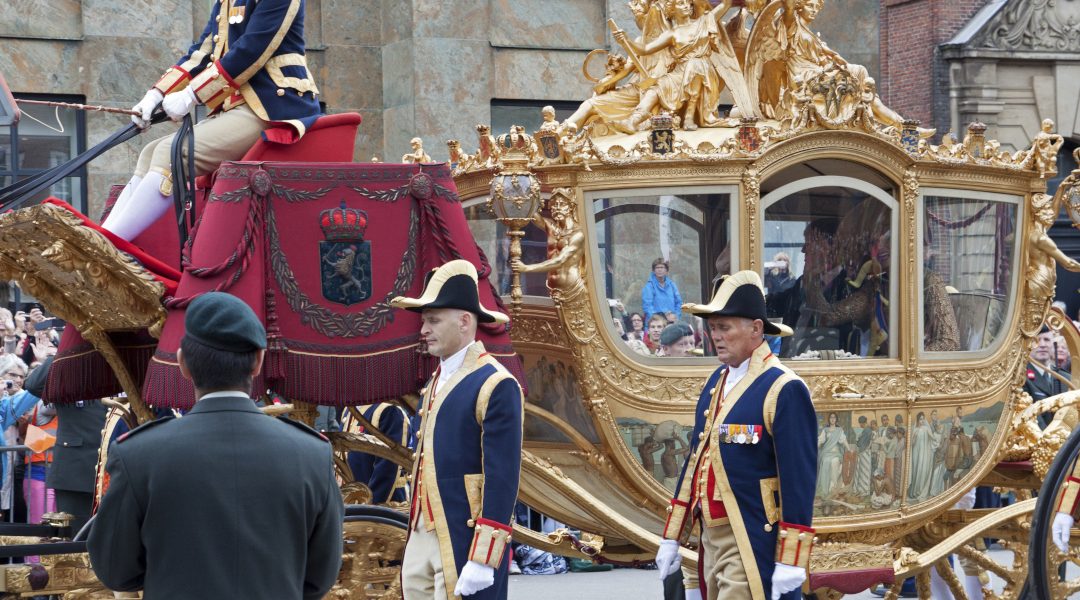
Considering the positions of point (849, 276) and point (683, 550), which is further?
point (849, 276)

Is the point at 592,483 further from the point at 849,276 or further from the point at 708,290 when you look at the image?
the point at 849,276

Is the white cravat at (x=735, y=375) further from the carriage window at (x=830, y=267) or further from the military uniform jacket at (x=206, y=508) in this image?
the military uniform jacket at (x=206, y=508)

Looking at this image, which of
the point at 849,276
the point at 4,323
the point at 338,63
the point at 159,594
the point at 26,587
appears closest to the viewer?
the point at 159,594

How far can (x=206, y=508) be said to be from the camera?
3273mm

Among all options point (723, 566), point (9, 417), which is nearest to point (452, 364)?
point (723, 566)

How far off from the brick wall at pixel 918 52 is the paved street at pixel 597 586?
254 inches

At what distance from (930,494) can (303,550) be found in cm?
423

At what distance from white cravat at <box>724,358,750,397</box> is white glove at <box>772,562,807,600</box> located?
64cm

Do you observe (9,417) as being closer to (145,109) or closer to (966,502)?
(145,109)

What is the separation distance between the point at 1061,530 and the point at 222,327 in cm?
437

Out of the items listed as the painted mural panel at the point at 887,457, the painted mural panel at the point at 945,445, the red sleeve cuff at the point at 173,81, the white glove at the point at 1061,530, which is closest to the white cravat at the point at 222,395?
the red sleeve cuff at the point at 173,81

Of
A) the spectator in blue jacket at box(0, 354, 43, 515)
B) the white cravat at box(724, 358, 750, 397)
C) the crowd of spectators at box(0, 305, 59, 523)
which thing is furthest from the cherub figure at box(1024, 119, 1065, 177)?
the spectator in blue jacket at box(0, 354, 43, 515)

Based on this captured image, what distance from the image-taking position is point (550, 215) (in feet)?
21.9

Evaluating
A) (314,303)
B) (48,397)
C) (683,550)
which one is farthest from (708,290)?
(48,397)
